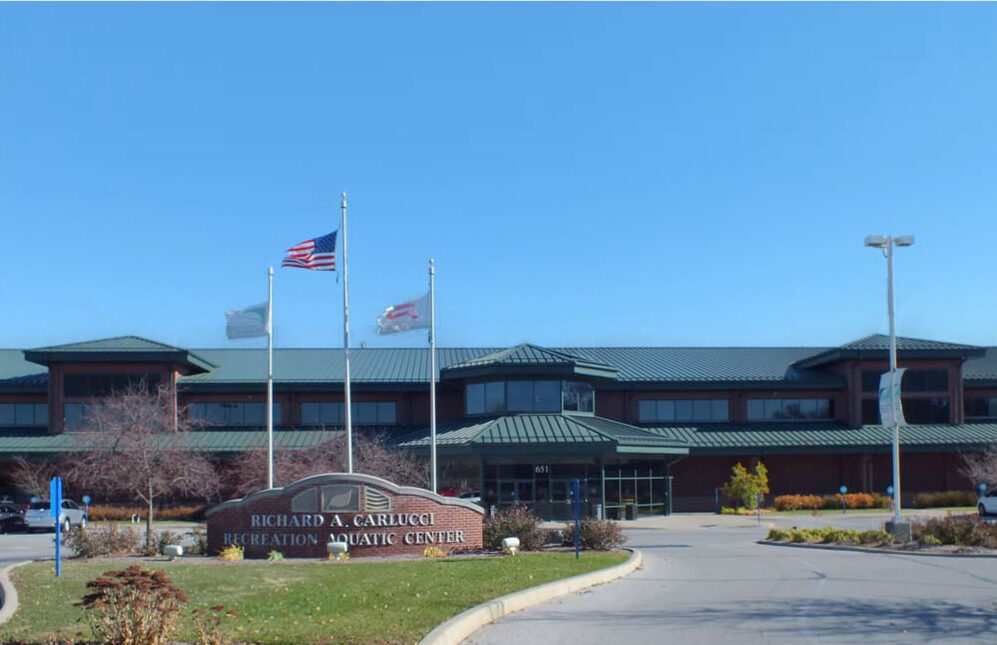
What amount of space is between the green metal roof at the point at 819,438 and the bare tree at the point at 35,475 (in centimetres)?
2805

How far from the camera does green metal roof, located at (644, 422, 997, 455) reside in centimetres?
5212

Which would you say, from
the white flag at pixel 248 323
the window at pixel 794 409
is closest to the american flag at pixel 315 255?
the white flag at pixel 248 323

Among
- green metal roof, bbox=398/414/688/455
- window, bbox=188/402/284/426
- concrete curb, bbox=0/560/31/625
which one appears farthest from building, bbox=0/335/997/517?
concrete curb, bbox=0/560/31/625

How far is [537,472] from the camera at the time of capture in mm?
45719

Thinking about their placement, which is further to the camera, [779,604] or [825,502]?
[825,502]

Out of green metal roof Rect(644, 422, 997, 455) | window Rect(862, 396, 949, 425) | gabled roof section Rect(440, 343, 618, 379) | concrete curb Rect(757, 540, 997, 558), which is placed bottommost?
concrete curb Rect(757, 540, 997, 558)

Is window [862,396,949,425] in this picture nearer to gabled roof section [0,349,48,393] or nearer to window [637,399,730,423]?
window [637,399,730,423]

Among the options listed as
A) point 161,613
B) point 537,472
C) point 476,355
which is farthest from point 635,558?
point 476,355

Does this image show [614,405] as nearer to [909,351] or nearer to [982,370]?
[909,351]

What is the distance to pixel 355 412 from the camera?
54.5 metres

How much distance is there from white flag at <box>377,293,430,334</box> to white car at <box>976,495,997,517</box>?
2431 cm

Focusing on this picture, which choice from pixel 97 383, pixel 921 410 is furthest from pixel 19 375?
pixel 921 410

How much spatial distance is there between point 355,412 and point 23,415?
16428 millimetres

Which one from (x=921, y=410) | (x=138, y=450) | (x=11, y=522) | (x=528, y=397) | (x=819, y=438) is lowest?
(x=11, y=522)
